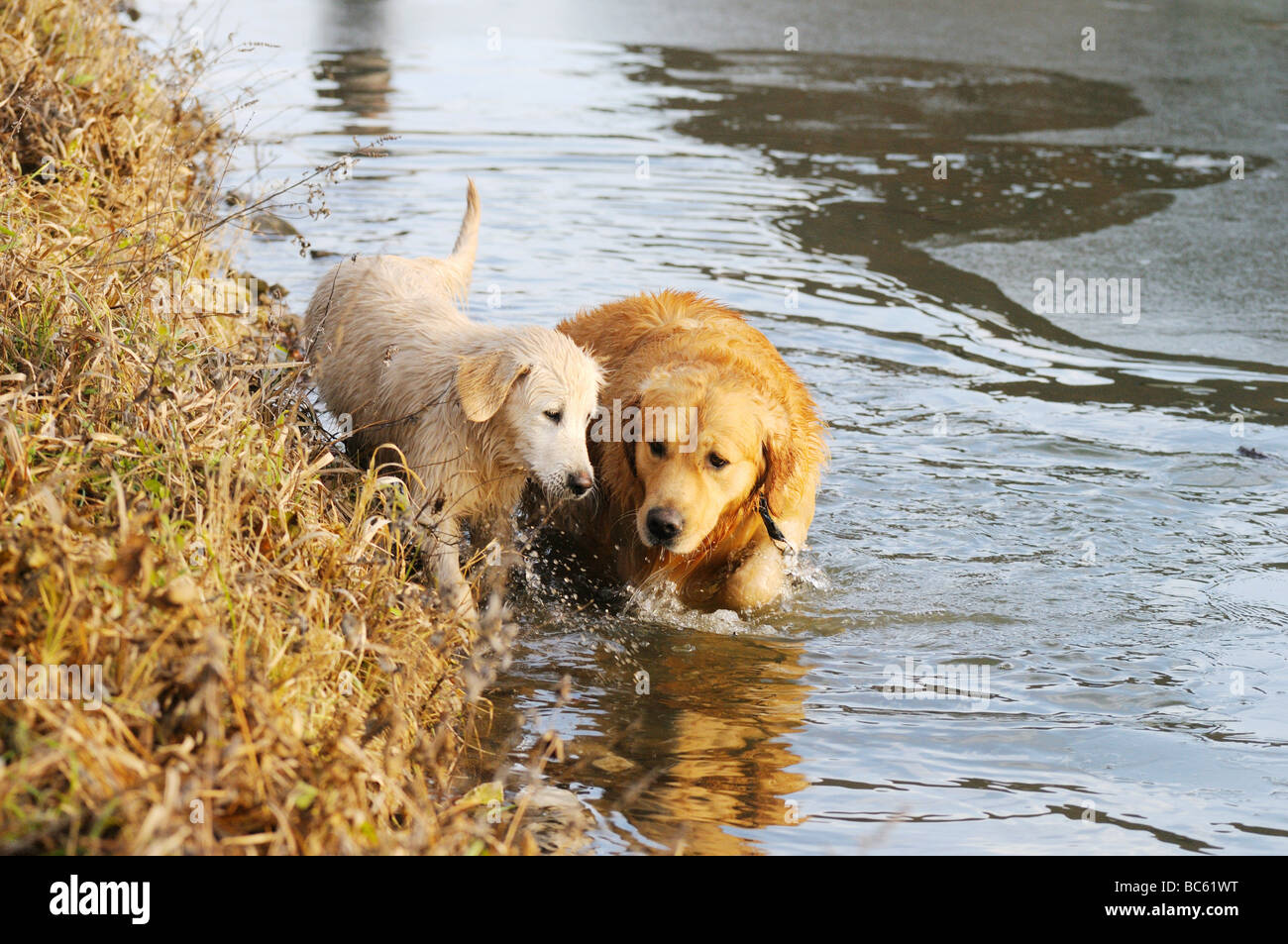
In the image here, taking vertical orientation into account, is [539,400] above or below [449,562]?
above

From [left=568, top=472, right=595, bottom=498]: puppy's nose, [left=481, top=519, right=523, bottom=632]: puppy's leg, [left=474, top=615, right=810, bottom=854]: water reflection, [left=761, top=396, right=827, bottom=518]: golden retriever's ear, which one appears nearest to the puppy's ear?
[left=568, top=472, right=595, bottom=498]: puppy's nose

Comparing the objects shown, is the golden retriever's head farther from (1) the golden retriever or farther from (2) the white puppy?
(2) the white puppy

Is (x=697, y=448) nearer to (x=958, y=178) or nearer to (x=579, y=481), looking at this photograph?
(x=579, y=481)

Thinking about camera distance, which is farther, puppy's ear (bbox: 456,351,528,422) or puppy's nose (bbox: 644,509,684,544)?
puppy's nose (bbox: 644,509,684,544)

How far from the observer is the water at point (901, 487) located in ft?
13.2

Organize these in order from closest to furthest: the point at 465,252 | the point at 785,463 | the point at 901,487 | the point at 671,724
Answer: the point at 671,724 < the point at 785,463 < the point at 465,252 < the point at 901,487

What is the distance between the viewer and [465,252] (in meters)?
6.32

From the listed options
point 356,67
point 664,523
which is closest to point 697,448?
point 664,523

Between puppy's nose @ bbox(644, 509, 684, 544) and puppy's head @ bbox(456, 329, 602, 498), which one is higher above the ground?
puppy's head @ bbox(456, 329, 602, 498)

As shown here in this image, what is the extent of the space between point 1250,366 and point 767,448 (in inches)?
155

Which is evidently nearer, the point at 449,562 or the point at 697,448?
the point at 449,562

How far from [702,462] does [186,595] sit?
2405mm

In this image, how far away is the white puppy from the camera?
15.4 feet

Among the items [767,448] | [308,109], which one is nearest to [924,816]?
[767,448]
